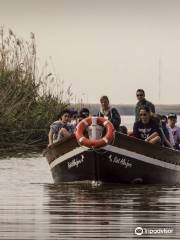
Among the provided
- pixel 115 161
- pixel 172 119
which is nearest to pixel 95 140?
pixel 115 161

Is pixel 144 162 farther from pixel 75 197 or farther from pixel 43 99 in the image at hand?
pixel 43 99

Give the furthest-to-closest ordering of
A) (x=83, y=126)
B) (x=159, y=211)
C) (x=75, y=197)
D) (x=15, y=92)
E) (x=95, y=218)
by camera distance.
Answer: (x=15, y=92), (x=83, y=126), (x=75, y=197), (x=159, y=211), (x=95, y=218)

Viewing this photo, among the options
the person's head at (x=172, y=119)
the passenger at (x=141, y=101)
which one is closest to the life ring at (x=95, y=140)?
the passenger at (x=141, y=101)

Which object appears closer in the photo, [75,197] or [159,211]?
[159,211]

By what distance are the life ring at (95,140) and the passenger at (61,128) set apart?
5.87 ft

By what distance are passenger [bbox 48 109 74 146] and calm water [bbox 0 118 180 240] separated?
2.86 ft

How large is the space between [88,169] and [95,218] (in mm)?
5761

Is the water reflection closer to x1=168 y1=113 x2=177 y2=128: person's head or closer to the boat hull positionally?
the boat hull

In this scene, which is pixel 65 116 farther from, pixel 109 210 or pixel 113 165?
pixel 109 210

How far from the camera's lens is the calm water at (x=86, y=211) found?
12.5m

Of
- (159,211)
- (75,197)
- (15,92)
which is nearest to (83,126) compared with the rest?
(75,197)

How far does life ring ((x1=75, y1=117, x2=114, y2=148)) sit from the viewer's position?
19.1 metres

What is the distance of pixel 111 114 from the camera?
20562 millimetres

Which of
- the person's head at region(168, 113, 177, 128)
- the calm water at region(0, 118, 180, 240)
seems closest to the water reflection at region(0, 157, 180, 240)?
the calm water at region(0, 118, 180, 240)
